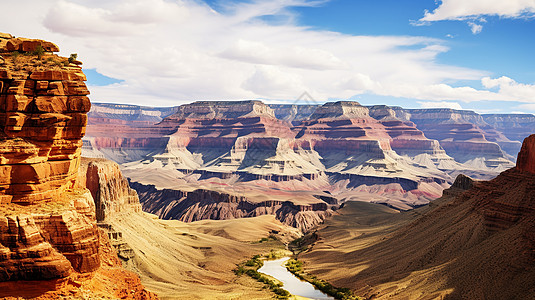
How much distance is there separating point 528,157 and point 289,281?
44083 mm

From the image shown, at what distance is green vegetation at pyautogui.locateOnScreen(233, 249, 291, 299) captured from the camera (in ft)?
255

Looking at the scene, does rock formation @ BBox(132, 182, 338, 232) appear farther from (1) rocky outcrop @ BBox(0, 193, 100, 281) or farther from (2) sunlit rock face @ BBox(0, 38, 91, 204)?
Result: (1) rocky outcrop @ BBox(0, 193, 100, 281)

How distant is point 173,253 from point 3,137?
188 ft

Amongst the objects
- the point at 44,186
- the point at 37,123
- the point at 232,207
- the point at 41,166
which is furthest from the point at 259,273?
the point at 232,207

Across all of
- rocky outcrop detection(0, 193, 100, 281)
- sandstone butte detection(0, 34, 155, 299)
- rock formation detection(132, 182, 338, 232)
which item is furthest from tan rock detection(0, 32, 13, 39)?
rock formation detection(132, 182, 338, 232)

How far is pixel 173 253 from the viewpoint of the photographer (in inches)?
3371

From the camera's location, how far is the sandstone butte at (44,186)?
28.9m

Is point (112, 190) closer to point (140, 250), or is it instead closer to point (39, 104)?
point (140, 250)

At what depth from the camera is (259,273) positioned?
90.7 m

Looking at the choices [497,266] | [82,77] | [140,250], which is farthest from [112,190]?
[497,266]

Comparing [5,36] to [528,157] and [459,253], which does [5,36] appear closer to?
[459,253]

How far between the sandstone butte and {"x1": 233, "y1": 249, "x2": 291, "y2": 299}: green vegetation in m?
44.4

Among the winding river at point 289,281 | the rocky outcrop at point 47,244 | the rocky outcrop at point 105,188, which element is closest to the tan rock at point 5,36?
the rocky outcrop at point 47,244

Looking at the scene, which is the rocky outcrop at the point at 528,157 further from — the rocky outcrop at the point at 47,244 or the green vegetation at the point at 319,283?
the rocky outcrop at the point at 47,244
